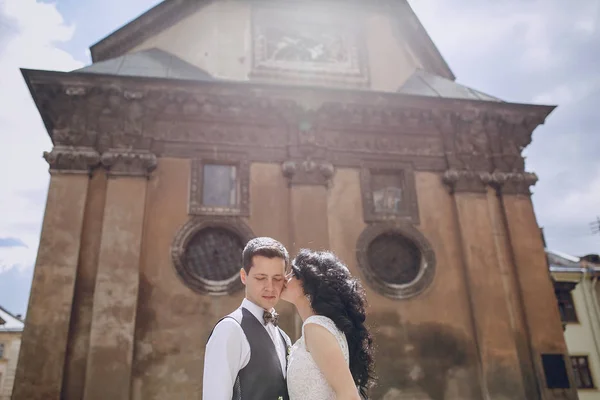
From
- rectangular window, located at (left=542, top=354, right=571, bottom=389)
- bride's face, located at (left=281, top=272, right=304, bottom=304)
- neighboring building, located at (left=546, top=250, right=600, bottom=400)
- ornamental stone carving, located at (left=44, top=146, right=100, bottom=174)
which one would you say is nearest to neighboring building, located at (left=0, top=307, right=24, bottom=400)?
ornamental stone carving, located at (left=44, top=146, right=100, bottom=174)

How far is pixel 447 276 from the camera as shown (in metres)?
10.4

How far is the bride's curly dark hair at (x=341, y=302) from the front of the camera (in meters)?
Result: 2.98

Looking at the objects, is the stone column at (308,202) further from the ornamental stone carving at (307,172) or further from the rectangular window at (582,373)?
the rectangular window at (582,373)

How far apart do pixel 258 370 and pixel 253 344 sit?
160 millimetres

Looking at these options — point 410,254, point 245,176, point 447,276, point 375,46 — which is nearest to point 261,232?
point 245,176

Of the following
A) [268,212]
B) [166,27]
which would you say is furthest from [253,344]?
[166,27]

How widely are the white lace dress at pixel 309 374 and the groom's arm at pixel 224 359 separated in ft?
1.00

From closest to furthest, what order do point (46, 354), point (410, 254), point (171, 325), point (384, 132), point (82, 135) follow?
point (46, 354)
point (171, 325)
point (82, 135)
point (410, 254)
point (384, 132)

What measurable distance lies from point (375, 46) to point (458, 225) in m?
5.55

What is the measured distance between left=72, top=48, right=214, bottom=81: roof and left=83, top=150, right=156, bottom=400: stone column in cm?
203

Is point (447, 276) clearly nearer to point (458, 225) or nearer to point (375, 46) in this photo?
point (458, 225)

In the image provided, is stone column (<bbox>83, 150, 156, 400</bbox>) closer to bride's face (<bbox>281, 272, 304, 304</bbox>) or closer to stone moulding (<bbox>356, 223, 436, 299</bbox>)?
→ stone moulding (<bbox>356, 223, 436, 299</bbox>)

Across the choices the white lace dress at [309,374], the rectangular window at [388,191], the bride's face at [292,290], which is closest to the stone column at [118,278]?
the rectangular window at [388,191]

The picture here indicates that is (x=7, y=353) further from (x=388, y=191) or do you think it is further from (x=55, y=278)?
(x=388, y=191)
